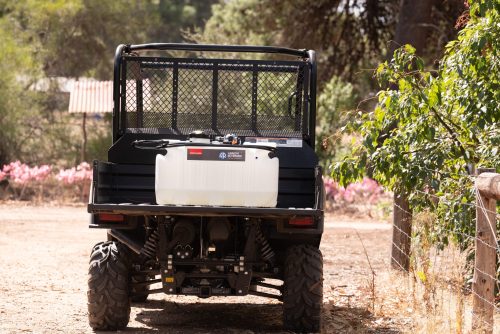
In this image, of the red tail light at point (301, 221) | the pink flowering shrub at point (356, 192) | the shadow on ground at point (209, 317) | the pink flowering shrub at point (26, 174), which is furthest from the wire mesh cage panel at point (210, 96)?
the pink flowering shrub at point (26, 174)

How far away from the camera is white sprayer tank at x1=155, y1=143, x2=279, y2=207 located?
7.96 m

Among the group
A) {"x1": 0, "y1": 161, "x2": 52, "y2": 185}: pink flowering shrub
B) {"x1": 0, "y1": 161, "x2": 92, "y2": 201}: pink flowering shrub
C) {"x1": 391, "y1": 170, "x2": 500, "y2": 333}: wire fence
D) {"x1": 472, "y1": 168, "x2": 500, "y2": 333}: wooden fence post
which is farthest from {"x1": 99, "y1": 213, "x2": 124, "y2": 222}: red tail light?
{"x1": 0, "y1": 161, "x2": 52, "y2": 185}: pink flowering shrub

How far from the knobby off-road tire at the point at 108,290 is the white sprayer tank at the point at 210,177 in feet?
2.64

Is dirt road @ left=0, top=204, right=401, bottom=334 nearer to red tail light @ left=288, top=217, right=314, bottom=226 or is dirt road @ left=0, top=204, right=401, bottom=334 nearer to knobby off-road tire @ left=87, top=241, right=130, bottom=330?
knobby off-road tire @ left=87, top=241, right=130, bottom=330

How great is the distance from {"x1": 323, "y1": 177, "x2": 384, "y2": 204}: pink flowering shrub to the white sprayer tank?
14.0m

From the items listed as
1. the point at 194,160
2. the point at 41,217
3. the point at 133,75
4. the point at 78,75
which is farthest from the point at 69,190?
the point at 194,160

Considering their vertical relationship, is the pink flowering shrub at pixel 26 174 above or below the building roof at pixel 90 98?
below

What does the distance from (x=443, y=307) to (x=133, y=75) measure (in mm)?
3402

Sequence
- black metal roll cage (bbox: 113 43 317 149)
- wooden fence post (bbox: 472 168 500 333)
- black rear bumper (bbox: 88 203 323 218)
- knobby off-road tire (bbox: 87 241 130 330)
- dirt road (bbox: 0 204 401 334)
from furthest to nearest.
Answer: black metal roll cage (bbox: 113 43 317 149) < dirt road (bbox: 0 204 401 334) < knobby off-road tire (bbox: 87 241 130 330) < black rear bumper (bbox: 88 203 323 218) < wooden fence post (bbox: 472 168 500 333)

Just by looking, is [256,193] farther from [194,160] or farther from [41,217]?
[41,217]

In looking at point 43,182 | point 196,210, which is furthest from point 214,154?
point 43,182

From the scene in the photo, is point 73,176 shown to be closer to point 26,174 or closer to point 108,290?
point 26,174

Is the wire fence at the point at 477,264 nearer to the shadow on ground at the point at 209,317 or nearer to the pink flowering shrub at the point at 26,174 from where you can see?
the shadow on ground at the point at 209,317

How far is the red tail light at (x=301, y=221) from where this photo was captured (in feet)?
27.4
